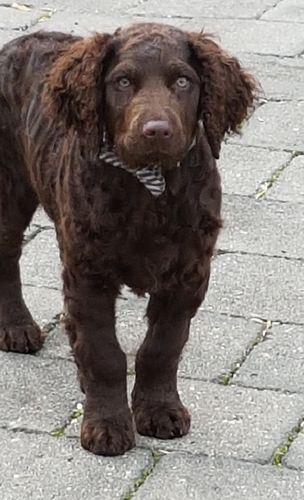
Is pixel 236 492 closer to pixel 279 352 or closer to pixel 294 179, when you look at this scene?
pixel 279 352

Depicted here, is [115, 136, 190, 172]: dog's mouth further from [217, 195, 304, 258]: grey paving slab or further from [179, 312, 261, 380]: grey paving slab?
[217, 195, 304, 258]: grey paving slab

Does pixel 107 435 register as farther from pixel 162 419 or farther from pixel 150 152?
pixel 150 152

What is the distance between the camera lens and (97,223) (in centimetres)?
469

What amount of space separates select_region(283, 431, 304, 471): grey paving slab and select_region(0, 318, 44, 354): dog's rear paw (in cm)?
125

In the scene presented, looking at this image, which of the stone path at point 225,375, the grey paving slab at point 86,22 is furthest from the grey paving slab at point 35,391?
the grey paving slab at point 86,22

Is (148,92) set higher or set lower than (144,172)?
higher

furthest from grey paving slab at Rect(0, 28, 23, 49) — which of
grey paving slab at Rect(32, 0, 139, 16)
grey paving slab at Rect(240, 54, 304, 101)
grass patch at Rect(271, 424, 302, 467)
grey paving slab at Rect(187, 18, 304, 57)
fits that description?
grass patch at Rect(271, 424, 302, 467)

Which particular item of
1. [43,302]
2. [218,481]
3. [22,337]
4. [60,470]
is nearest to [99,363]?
[60,470]

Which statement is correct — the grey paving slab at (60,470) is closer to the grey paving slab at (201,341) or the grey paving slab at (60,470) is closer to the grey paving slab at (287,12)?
the grey paving slab at (201,341)

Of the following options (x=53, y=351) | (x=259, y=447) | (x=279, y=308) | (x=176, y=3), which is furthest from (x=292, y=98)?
(x=259, y=447)

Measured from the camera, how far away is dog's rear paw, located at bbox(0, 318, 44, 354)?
5703 mm

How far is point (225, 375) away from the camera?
552cm

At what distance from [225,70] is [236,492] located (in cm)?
141

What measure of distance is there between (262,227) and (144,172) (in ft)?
8.06
